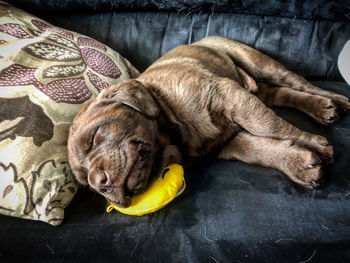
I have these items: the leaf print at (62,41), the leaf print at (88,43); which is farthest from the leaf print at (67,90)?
the leaf print at (88,43)

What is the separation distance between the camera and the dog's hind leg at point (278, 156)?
1.79m

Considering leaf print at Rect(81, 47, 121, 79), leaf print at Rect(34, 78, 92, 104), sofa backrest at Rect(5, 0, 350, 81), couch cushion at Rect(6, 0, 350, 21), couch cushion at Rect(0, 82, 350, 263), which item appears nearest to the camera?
couch cushion at Rect(0, 82, 350, 263)

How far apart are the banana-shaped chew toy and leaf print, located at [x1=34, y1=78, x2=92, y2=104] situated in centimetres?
83

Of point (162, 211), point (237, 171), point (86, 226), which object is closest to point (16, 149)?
point (86, 226)

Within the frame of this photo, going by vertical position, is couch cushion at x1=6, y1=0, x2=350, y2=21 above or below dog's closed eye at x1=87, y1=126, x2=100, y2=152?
above

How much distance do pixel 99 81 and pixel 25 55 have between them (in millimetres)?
594

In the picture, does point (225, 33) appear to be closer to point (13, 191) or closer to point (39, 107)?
point (39, 107)

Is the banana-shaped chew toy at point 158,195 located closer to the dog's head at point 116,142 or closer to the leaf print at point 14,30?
the dog's head at point 116,142

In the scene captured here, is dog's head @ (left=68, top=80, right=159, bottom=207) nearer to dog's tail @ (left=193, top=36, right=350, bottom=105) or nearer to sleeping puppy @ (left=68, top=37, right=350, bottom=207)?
sleeping puppy @ (left=68, top=37, right=350, bottom=207)

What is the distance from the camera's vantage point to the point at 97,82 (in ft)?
7.78

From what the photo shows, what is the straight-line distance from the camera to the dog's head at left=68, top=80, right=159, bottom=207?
1700 millimetres

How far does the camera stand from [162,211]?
1.80 meters

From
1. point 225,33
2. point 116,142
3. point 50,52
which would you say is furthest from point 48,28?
point 225,33

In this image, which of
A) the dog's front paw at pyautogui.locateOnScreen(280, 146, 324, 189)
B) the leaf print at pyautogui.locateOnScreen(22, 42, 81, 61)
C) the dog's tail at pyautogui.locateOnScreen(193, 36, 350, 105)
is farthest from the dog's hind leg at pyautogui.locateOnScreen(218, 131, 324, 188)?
the leaf print at pyautogui.locateOnScreen(22, 42, 81, 61)
